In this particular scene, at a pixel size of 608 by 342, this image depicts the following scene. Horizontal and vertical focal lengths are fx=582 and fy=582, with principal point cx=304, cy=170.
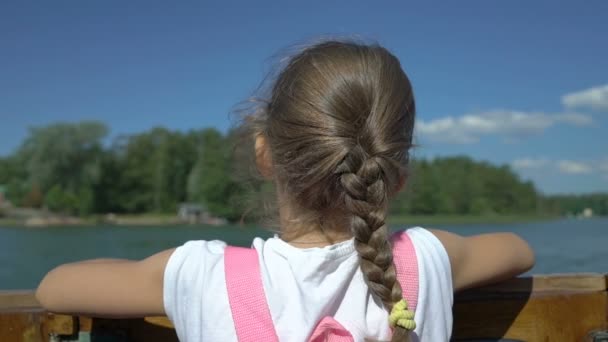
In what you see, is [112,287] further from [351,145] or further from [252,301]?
[351,145]

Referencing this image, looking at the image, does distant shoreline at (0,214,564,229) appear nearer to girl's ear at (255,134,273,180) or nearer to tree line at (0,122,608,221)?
tree line at (0,122,608,221)

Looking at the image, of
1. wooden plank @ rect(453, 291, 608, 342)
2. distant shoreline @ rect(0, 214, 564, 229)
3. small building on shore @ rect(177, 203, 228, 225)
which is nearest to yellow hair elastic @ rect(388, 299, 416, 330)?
wooden plank @ rect(453, 291, 608, 342)

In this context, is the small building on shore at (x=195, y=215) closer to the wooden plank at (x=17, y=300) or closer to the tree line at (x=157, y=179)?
the tree line at (x=157, y=179)

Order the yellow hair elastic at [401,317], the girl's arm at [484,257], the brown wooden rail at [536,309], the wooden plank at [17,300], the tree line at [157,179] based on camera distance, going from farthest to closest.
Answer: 1. the tree line at [157,179]
2. the brown wooden rail at [536,309]
3. the wooden plank at [17,300]
4. the girl's arm at [484,257]
5. the yellow hair elastic at [401,317]

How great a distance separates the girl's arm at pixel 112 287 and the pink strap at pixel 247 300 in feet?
0.47

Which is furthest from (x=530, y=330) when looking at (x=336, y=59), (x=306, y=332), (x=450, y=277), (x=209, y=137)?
(x=209, y=137)

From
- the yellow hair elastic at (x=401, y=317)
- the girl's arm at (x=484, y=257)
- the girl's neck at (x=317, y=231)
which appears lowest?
the yellow hair elastic at (x=401, y=317)

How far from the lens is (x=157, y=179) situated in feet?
109

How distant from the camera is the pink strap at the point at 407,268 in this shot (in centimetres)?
117

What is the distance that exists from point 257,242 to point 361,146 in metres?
0.29

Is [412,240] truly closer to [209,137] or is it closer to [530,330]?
[530,330]

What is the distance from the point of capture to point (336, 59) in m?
1.22

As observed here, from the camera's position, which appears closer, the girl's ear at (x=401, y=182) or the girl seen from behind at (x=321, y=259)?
the girl seen from behind at (x=321, y=259)

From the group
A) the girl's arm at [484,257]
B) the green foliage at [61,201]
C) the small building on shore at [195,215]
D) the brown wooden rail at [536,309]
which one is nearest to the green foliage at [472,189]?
the small building on shore at [195,215]
